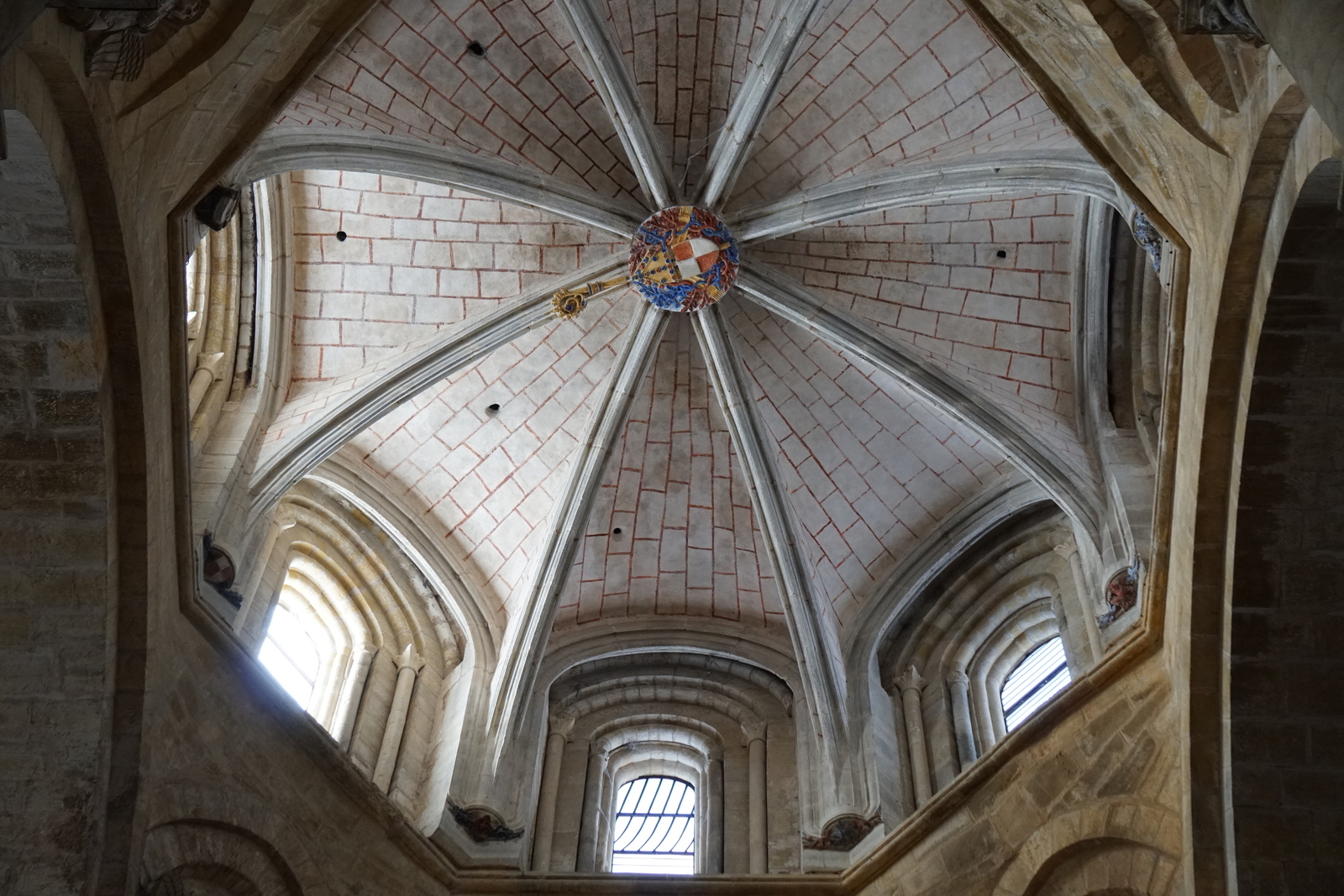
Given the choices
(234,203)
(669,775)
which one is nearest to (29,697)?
(234,203)

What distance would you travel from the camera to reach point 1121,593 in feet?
35.6

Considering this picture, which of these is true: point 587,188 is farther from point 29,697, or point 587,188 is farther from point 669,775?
point 29,697

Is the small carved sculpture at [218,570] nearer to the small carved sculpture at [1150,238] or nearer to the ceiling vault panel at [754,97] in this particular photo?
the ceiling vault panel at [754,97]

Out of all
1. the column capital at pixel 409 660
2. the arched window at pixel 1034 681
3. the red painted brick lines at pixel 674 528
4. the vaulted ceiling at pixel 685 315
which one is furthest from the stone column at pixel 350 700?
the arched window at pixel 1034 681

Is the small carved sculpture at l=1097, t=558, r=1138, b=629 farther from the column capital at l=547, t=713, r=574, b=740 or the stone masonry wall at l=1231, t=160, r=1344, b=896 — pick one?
the column capital at l=547, t=713, r=574, b=740

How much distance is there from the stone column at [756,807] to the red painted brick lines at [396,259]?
4.79 m

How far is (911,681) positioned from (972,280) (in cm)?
379

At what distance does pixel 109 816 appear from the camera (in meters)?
8.73

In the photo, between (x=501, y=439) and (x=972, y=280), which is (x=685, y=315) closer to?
(x=501, y=439)

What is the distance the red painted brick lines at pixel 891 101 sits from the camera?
12320 millimetres

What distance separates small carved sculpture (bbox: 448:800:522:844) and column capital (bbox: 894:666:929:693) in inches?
147

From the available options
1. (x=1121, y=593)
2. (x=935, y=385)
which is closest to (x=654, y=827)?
(x=935, y=385)

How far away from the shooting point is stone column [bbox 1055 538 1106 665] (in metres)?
11.8

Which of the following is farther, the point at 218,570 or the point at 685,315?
the point at 685,315
